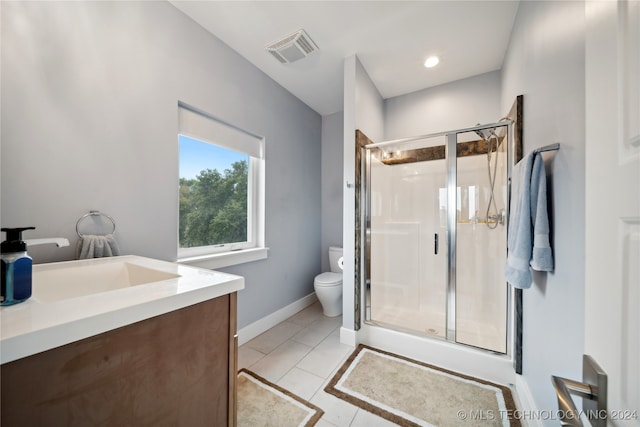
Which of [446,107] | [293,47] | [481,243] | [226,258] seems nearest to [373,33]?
[293,47]

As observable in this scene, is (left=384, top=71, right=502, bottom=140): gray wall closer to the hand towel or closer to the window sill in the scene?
the window sill

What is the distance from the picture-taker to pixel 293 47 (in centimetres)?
193

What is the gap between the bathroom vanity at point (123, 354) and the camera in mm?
480

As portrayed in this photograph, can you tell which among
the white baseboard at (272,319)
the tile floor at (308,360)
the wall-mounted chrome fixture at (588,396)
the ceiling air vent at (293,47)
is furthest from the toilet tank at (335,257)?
the wall-mounted chrome fixture at (588,396)

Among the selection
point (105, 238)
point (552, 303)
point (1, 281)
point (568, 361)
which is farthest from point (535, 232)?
point (105, 238)

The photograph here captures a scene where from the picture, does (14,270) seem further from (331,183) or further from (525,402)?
(331,183)

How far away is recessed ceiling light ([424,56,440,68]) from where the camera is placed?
2.13m

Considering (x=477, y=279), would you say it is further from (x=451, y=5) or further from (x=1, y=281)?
(x=1, y=281)

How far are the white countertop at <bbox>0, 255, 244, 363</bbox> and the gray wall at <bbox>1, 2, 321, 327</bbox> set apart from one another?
2.64ft

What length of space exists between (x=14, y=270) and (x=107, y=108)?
1.08m

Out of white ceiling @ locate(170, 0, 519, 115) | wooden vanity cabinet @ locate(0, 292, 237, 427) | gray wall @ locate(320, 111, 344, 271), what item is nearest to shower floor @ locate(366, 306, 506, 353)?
Answer: gray wall @ locate(320, 111, 344, 271)

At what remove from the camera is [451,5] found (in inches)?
62.9

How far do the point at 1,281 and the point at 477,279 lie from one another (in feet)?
9.01

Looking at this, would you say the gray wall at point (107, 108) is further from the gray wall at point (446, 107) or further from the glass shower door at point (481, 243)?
the glass shower door at point (481, 243)
